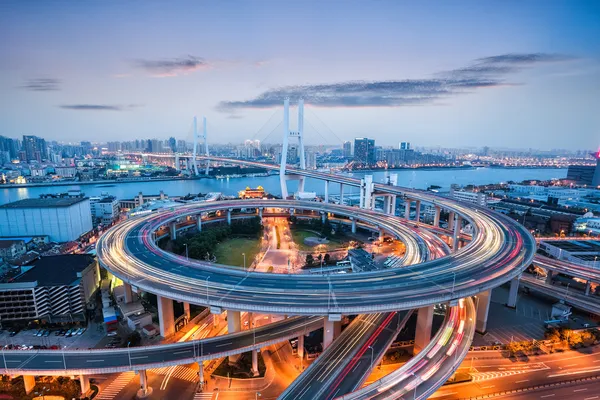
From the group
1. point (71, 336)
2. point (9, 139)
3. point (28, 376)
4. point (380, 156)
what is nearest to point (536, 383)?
point (28, 376)

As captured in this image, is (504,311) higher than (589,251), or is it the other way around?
(589,251)

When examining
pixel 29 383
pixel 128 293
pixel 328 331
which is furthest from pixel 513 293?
pixel 29 383

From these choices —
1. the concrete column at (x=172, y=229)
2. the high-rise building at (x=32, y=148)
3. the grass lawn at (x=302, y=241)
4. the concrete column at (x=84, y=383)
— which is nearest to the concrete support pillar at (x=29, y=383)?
the concrete column at (x=84, y=383)

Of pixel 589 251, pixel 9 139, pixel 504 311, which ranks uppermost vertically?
pixel 9 139

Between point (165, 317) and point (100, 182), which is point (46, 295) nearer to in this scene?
point (165, 317)

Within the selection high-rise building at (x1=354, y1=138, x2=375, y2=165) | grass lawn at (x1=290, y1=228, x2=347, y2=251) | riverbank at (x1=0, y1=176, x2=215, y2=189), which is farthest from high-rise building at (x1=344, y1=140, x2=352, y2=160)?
grass lawn at (x1=290, y1=228, x2=347, y2=251)

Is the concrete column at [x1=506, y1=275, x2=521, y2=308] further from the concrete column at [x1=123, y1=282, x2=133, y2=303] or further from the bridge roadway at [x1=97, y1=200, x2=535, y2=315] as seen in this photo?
the concrete column at [x1=123, y1=282, x2=133, y2=303]

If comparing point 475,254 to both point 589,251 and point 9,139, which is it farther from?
point 9,139
